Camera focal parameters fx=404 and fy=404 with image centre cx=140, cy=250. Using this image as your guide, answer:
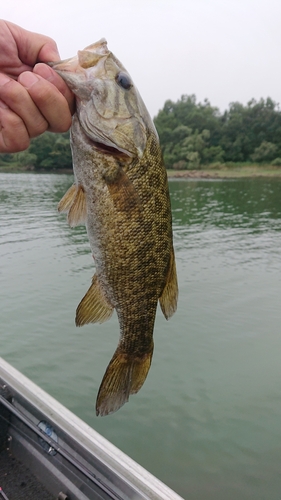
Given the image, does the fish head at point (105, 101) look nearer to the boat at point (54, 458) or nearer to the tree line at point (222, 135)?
the boat at point (54, 458)

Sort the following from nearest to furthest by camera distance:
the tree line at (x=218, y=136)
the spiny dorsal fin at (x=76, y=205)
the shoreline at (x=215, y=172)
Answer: the spiny dorsal fin at (x=76, y=205) → the shoreline at (x=215, y=172) → the tree line at (x=218, y=136)

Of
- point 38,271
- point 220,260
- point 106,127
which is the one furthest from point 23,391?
point 220,260

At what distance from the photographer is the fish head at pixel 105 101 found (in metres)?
1.82

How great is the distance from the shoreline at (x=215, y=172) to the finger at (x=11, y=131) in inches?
2429

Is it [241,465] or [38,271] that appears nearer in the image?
[241,465]

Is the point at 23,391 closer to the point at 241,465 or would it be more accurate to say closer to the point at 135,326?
the point at 135,326

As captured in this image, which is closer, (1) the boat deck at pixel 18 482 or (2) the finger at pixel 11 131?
(2) the finger at pixel 11 131

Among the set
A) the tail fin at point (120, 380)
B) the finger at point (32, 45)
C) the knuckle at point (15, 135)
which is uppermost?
the finger at point (32, 45)

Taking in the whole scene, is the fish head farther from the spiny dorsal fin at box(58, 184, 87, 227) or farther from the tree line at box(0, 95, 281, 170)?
the tree line at box(0, 95, 281, 170)

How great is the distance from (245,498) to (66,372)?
12.6 ft

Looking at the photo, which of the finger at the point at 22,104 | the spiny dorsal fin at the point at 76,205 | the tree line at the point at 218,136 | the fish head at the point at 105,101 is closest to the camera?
the finger at the point at 22,104

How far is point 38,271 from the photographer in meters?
13.6

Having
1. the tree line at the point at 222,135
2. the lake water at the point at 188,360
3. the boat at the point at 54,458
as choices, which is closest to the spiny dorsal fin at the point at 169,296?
the boat at the point at 54,458

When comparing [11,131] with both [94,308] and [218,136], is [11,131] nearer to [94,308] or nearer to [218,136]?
[94,308]
